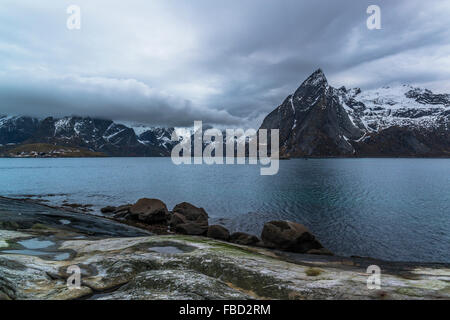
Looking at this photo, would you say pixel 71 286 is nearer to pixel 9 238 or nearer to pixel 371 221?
pixel 9 238

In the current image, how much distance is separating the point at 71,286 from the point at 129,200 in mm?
50125

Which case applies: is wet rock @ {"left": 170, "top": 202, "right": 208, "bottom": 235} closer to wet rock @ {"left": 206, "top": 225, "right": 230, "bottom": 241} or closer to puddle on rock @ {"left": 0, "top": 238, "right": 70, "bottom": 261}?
wet rock @ {"left": 206, "top": 225, "right": 230, "bottom": 241}

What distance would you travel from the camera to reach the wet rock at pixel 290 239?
2644 centimetres

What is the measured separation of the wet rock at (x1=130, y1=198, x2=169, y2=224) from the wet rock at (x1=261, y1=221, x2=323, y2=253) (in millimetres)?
19364

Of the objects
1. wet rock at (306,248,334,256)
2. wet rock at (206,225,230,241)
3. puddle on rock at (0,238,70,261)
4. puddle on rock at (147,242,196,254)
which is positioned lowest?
wet rock at (306,248,334,256)

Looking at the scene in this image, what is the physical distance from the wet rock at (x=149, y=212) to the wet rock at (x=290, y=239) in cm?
1936

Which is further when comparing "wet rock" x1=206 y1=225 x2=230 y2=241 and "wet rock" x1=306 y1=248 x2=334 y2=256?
"wet rock" x1=206 y1=225 x2=230 y2=241

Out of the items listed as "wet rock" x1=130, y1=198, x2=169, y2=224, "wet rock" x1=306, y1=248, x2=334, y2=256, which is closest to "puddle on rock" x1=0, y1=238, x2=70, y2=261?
"wet rock" x1=130, y1=198, x2=169, y2=224

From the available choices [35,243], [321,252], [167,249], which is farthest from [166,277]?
[321,252]

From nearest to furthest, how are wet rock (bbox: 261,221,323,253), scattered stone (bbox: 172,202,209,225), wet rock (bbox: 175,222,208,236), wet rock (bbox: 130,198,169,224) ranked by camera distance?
wet rock (bbox: 261,221,323,253) < wet rock (bbox: 175,222,208,236) < scattered stone (bbox: 172,202,209,225) < wet rock (bbox: 130,198,169,224)

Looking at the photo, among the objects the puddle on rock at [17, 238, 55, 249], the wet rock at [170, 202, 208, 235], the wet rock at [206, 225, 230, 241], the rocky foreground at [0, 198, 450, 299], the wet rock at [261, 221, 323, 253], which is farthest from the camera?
the wet rock at [170, 202, 208, 235]

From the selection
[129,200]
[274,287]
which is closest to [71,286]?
[274,287]

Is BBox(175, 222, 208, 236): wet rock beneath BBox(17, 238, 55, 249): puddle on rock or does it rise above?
beneath

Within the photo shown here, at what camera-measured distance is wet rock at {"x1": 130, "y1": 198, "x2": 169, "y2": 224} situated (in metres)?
39.7
